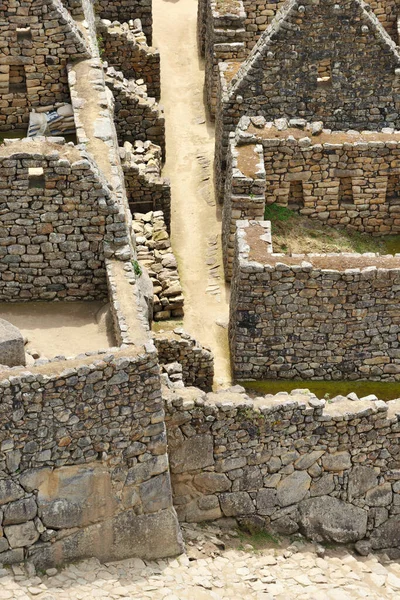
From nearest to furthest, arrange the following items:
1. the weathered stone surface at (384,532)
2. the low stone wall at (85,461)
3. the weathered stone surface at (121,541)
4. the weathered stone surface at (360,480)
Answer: the low stone wall at (85,461) → the weathered stone surface at (121,541) → the weathered stone surface at (360,480) → the weathered stone surface at (384,532)

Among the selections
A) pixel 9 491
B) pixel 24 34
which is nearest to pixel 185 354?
pixel 9 491

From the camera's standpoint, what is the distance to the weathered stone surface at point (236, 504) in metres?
30.7

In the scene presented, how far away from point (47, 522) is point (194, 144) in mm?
14627

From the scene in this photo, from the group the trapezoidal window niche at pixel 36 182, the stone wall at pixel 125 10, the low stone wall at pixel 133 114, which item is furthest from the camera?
the stone wall at pixel 125 10

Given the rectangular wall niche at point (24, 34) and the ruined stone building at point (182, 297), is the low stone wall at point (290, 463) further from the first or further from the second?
the rectangular wall niche at point (24, 34)

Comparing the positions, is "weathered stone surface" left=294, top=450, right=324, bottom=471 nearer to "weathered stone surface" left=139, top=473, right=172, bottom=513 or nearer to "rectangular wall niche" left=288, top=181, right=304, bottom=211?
"weathered stone surface" left=139, top=473, right=172, bottom=513

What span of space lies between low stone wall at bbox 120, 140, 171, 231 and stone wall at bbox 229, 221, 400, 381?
4.11 meters

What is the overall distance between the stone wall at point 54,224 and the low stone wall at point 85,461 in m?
3.37

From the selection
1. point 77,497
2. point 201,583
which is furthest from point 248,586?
point 77,497

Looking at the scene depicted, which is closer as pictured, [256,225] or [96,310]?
[96,310]

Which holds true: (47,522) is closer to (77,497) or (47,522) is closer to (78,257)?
(77,497)

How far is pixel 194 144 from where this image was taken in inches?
1620

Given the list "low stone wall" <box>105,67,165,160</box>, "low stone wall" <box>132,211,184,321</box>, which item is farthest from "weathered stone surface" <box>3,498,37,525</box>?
"low stone wall" <box>105,67,165,160</box>

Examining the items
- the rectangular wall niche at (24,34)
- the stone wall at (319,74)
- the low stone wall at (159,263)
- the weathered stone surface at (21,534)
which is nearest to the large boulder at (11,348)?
the weathered stone surface at (21,534)
